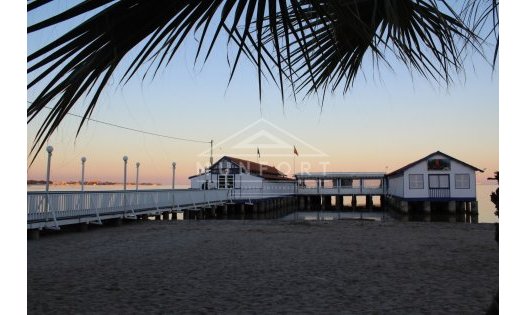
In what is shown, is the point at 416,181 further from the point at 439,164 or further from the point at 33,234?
the point at 33,234

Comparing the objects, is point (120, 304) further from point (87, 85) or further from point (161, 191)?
point (161, 191)

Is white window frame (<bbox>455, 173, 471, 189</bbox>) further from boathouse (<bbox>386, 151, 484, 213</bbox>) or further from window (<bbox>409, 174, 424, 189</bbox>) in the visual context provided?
window (<bbox>409, 174, 424, 189</bbox>)

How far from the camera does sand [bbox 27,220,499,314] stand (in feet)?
17.9

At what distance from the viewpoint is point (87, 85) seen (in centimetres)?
123

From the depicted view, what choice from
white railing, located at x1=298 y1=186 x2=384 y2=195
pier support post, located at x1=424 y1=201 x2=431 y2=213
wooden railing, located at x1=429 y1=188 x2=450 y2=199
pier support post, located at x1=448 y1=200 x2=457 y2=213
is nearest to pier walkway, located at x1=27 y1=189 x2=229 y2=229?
pier support post, located at x1=424 y1=201 x2=431 y2=213

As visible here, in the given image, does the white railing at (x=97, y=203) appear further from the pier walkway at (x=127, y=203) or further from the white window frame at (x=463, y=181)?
the white window frame at (x=463, y=181)

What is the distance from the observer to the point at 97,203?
653 inches

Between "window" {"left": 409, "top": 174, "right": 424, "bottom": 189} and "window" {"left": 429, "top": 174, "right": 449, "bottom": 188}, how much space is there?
0.74 meters

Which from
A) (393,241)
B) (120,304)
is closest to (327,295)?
(120,304)

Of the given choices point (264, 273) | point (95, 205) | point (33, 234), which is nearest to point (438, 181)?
point (95, 205)

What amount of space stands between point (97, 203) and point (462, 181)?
29.9m

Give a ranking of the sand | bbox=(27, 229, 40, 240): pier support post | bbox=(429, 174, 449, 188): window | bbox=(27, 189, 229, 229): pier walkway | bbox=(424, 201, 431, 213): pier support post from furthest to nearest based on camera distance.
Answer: bbox=(429, 174, 449, 188): window, bbox=(424, 201, 431, 213): pier support post, bbox=(27, 189, 229, 229): pier walkway, bbox=(27, 229, 40, 240): pier support post, the sand

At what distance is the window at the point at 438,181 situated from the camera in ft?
121
